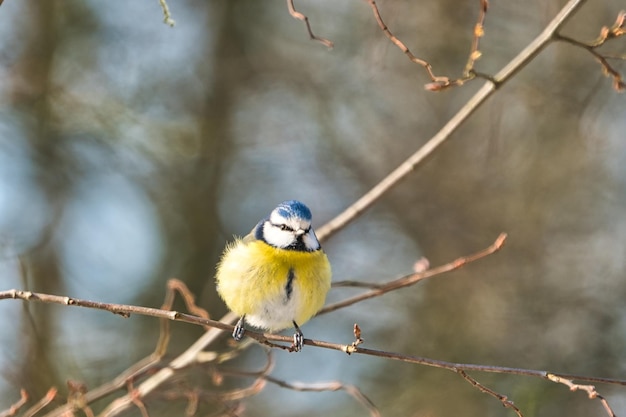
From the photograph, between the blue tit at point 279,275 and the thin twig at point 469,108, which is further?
the blue tit at point 279,275

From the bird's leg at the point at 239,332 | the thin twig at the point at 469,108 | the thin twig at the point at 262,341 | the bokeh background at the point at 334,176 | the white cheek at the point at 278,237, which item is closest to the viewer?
the thin twig at the point at 262,341

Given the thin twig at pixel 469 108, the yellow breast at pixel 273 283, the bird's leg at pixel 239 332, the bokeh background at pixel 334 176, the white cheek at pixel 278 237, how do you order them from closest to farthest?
1. the bird's leg at pixel 239 332
2. the thin twig at pixel 469 108
3. the yellow breast at pixel 273 283
4. the white cheek at pixel 278 237
5. the bokeh background at pixel 334 176

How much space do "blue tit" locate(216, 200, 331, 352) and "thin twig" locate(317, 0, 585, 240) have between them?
13.7 inches

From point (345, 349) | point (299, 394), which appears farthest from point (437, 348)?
point (345, 349)

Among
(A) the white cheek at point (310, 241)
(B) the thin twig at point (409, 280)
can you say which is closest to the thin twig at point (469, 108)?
(A) the white cheek at point (310, 241)

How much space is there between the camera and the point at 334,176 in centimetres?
752

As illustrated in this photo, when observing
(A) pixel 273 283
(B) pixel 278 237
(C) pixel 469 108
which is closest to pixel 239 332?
(A) pixel 273 283

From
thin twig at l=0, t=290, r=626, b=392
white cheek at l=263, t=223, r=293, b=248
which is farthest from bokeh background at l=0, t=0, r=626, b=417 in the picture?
white cheek at l=263, t=223, r=293, b=248

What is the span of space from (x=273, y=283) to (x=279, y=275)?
0.15ft

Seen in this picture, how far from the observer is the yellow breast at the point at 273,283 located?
3.37 metres

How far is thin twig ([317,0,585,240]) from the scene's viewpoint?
319 centimetres

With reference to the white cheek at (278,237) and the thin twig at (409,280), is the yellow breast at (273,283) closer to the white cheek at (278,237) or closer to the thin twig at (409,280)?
the white cheek at (278,237)

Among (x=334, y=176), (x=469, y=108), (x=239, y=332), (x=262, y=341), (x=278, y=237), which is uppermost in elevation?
(x=334, y=176)

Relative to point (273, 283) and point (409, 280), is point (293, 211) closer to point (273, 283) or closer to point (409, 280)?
point (273, 283)
